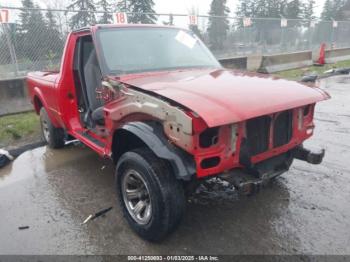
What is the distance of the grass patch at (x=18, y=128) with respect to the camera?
5.93m

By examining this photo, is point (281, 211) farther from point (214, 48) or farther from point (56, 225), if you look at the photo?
point (214, 48)

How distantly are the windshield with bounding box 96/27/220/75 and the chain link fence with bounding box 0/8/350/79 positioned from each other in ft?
18.9

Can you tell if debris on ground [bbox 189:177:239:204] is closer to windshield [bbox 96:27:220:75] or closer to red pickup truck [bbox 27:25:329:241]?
red pickup truck [bbox 27:25:329:241]

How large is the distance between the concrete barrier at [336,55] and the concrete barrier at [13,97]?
15.6 metres

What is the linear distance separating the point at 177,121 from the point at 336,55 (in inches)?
740

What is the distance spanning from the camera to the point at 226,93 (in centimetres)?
267

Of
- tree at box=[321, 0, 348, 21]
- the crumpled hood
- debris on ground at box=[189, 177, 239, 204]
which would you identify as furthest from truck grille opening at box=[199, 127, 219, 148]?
tree at box=[321, 0, 348, 21]

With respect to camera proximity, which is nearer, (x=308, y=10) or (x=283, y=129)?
(x=283, y=129)

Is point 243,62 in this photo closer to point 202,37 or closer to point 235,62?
point 235,62

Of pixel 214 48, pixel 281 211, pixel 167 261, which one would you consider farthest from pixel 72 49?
pixel 214 48

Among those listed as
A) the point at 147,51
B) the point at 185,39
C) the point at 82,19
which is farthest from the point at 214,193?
the point at 82,19

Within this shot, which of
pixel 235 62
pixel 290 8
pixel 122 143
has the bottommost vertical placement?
pixel 122 143

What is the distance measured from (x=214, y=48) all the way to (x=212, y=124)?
13.5m

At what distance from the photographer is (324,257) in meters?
2.72
